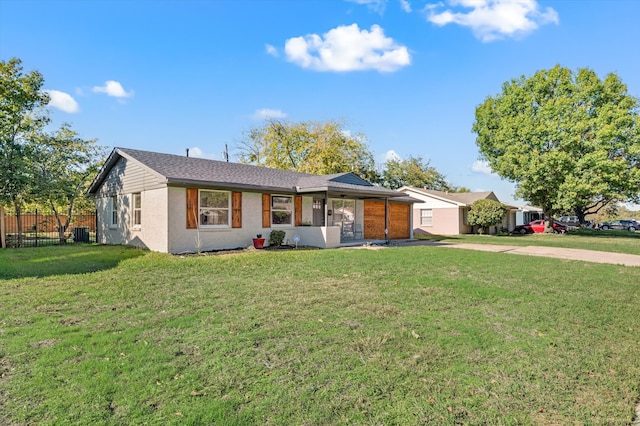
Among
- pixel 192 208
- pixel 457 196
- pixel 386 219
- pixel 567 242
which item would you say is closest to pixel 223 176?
pixel 192 208

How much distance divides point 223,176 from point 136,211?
388 cm

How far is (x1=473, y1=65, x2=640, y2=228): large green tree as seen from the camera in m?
25.1

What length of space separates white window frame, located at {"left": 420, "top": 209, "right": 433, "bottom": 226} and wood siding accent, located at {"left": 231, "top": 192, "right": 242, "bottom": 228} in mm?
19401

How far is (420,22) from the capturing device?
44.8ft

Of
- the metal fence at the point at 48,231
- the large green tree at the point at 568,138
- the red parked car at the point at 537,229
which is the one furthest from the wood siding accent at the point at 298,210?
the red parked car at the point at 537,229

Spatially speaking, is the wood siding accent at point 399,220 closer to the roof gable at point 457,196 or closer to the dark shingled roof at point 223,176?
the dark shingled roof at point 223,176

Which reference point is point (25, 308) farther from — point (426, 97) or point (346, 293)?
point (426, 97)

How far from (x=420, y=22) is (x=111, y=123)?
578 inches

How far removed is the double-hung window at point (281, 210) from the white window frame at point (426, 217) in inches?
659

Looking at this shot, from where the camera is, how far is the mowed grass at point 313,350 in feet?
9.42

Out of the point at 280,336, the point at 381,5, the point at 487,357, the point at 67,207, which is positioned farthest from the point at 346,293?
the point at 67,207

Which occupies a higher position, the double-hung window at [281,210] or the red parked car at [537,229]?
the double-hung window at [281,210]

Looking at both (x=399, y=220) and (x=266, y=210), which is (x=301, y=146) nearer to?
(x=399, y=220)

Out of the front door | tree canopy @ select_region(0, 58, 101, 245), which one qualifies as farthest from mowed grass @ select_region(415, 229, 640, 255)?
tree canopy @ select_region(0, 58, 101, 245)
